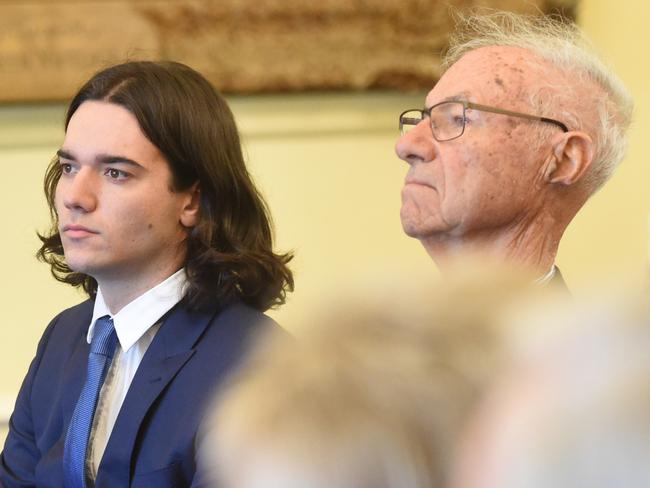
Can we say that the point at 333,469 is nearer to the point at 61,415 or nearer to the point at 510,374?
the point at 510,374

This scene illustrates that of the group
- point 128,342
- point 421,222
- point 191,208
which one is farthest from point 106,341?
point 421,222

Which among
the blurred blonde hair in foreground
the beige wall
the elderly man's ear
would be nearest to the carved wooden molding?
the beige wall

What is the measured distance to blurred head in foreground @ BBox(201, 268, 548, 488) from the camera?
1.28 ft

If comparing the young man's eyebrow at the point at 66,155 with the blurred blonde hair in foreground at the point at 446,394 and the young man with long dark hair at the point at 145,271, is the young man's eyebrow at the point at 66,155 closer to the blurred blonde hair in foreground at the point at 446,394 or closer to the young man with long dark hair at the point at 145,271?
the young man with long dark hair at the point at 145,271

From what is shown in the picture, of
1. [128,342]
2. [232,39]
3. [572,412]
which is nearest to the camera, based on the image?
[572,412]

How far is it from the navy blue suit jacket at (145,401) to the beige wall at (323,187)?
66cm

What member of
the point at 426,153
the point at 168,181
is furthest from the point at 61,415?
the point at 426,153

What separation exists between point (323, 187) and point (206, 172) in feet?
2.66

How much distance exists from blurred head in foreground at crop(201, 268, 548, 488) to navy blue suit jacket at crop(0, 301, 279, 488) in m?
1.49

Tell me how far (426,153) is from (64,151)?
2.45ft

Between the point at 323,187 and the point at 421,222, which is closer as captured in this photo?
the point at 421,222

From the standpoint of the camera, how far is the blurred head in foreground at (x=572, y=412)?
0.35m

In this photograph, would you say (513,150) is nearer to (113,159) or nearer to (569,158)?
(569,158)

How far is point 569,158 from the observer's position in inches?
72.4
